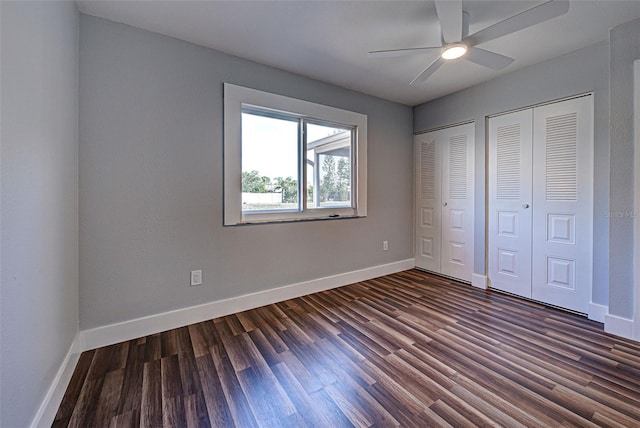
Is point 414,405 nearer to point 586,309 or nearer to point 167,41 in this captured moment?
point 586,309

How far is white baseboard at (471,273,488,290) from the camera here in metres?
3.10

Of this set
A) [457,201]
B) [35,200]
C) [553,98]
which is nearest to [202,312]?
[35,200]

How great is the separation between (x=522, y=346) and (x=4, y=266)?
2.93m

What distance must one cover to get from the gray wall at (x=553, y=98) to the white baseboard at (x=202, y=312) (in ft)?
6.00

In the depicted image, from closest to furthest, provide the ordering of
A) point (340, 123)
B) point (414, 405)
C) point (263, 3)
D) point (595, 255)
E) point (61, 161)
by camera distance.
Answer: point (414, 405) < point (61, 161) < point (263, 3) < point (595, 255) < point (340, 123)

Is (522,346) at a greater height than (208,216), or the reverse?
(208,216)

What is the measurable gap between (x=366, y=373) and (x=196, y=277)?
159 cm

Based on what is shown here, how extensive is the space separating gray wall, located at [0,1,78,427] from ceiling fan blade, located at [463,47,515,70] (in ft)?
8.28

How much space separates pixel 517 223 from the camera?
2848 millimetres

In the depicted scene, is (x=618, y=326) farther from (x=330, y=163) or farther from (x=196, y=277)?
(x=196, y=277)

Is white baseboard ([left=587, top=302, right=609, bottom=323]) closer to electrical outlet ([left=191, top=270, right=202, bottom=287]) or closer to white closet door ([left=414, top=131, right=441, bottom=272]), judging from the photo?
white closet door ([left=414, top=131, right=441, bottom=272])

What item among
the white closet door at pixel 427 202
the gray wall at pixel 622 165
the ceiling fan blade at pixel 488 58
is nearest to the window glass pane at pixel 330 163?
the white closet door at pixel 427 202

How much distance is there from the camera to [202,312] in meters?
2.32


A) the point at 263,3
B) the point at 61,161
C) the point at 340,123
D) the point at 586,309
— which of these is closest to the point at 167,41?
the point at 263,3
